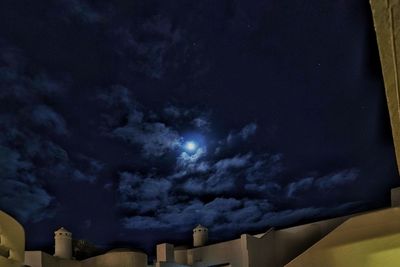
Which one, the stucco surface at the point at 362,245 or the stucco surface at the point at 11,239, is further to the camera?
the stucco surface at the point at 362,245

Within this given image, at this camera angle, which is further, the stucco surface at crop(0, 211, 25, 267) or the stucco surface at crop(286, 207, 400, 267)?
the stucco surface at crop(286, 207, 400, 267)

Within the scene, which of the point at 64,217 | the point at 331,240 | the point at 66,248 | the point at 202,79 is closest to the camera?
the point at 331,240

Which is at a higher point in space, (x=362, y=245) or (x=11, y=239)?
(x=11, y=239)

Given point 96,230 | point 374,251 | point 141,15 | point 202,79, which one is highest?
point 141,15

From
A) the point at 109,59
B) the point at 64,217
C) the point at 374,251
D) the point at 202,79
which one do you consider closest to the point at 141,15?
the point at 109,59

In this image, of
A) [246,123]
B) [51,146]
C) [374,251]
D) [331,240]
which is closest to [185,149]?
[246,123]

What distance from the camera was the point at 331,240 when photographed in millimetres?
19562

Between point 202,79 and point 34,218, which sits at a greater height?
point 202,79

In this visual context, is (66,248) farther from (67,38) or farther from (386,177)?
(386,177)

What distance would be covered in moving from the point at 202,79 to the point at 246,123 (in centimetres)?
393

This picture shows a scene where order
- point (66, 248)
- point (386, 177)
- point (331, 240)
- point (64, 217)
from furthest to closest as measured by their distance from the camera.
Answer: point (64, 217) < point (386, 177) < point (66, 248) < point (331, 240)

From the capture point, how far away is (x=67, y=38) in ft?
94.7

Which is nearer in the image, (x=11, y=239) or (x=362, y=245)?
(x=11, y=239)

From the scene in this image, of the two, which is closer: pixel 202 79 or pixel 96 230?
pixel 202 79
